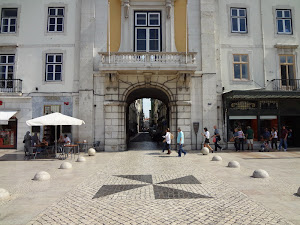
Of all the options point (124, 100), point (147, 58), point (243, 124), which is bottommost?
point (243, 124)

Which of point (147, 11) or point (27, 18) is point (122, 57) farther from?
point (27, 18)

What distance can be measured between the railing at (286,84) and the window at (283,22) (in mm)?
3888

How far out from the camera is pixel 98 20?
17500mm

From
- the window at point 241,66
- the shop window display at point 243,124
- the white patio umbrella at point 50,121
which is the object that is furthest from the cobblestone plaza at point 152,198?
the window at point 241,66

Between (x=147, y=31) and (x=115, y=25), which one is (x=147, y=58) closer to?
(x=147, y=31)

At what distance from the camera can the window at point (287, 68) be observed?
59.6 ft

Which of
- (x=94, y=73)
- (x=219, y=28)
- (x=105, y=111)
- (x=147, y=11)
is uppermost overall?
(x=147, y=11)

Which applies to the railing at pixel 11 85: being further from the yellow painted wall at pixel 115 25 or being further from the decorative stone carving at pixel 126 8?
the decorative stone carving at pixel 126 8

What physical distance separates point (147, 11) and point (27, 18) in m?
9.02

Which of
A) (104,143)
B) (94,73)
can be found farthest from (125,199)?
(94,73)

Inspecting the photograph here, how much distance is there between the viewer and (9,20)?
1797cm

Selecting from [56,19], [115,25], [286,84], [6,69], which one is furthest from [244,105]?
[6,69]

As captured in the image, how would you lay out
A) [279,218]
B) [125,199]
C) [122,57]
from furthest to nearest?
[122,57] < [125,199] < [279,218]

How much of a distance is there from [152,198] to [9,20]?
18.5m
